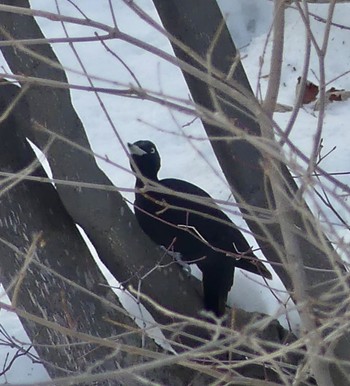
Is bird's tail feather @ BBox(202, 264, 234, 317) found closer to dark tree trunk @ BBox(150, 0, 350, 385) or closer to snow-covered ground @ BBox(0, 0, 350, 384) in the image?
dark tree trunk @ BBox(150, 0, 350, 385)

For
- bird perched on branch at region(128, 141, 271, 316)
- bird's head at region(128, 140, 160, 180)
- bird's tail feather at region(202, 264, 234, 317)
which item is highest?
bird's head at region(128, 140, 160, 180)

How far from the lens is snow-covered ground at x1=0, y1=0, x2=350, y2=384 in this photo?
18.5 ft

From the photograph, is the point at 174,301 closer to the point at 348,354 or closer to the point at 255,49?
the point at 348,354

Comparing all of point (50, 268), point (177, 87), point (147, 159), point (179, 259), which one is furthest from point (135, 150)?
point (177, 87)

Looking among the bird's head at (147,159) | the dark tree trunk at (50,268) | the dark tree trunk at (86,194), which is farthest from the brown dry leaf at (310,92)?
the dark tree trunk at (50,268)

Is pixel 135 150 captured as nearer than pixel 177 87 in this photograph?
Yes

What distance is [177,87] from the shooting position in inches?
253

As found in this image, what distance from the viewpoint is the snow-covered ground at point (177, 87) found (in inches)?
221

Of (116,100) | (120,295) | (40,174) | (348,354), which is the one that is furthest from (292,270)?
(116,100)

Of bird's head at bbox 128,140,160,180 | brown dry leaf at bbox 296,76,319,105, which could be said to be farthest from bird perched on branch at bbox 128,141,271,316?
brown dry leaf at bbox 296,76,319,105

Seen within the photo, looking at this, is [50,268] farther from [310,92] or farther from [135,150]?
[310,92]

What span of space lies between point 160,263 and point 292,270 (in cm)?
190

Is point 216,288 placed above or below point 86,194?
below

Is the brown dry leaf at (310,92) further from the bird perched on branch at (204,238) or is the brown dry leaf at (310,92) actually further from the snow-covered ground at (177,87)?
the bird perched on branch at (204,238)
